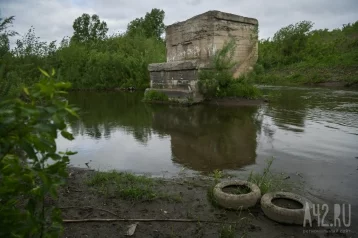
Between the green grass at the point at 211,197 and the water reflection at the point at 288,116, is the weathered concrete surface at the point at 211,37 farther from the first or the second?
the green grass at the point at 211,197

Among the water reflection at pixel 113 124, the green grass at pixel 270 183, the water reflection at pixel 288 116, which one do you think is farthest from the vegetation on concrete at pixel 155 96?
the green grass at pixel 270 183

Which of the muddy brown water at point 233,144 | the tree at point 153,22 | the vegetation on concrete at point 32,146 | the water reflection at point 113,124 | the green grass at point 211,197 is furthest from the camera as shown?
the tree at point 153,22

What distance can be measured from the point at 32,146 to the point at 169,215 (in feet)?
6.54

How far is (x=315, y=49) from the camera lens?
32.0 m

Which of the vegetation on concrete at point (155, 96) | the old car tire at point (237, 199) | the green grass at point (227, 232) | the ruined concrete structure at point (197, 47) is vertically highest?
the ruined concrete structure at point (197, 47)

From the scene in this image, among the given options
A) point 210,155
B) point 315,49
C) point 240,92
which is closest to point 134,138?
point 210,155

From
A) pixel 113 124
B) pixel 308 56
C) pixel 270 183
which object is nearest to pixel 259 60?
pixel 308 56

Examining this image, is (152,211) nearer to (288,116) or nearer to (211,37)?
(288,116)

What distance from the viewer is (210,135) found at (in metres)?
6.21

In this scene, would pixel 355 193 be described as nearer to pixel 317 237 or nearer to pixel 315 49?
pixel 317 237

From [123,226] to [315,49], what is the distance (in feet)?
114

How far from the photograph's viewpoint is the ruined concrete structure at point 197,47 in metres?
10.4

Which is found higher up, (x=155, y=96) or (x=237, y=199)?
(x=155, y=96)

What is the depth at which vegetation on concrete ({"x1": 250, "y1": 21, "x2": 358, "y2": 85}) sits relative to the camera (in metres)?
22.6
